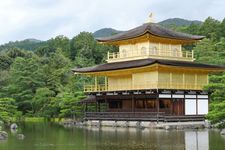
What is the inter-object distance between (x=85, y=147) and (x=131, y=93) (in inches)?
818

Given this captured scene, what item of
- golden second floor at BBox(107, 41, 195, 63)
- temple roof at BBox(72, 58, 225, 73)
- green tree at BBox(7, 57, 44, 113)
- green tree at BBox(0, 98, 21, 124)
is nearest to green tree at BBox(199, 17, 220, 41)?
A: golden second floor at BBox(107, 41, 195, 63)

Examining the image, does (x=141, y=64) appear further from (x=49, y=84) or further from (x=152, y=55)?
(x=49, y=84)

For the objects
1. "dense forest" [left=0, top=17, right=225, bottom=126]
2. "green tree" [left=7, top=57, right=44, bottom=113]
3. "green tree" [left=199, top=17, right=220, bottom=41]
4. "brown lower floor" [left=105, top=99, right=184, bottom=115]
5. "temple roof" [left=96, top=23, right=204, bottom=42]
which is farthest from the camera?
"green tree" [left=199, top=17, right=220, bottom=41]

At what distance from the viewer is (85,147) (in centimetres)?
2489

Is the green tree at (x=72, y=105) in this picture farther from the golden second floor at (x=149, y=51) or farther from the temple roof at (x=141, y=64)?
the golden second floor at (x=149, y=51)

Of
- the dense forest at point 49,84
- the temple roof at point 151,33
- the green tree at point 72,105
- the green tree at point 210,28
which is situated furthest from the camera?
the green tree at point 210,28

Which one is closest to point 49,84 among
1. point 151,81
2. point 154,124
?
point 151,81

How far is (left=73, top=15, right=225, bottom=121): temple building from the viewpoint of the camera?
43438mm

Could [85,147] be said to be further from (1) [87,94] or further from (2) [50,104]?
(2) [50,104]

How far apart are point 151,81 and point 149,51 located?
4.13 m

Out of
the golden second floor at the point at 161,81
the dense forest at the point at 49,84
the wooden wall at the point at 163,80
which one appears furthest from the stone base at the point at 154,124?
the dense forest at the point at 49,84

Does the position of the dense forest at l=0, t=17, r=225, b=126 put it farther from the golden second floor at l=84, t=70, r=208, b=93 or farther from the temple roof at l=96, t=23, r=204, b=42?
the temple roof at l=96, t=23, r=204, b=42

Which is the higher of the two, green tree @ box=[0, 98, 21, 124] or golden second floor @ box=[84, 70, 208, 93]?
golden second floor @ box=[84, 70, 208, 93]

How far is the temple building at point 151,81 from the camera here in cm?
4344
